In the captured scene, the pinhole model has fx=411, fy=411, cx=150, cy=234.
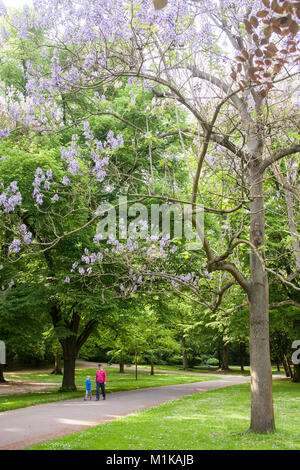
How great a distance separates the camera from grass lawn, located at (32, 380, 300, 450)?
7176 mm

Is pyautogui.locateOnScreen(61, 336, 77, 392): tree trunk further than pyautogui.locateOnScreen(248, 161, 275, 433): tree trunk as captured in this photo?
Yes

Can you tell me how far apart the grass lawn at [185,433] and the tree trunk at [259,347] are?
13.5 inches

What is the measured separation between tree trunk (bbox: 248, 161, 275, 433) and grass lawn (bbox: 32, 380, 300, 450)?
0.34 m

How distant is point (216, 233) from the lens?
55.7 feet

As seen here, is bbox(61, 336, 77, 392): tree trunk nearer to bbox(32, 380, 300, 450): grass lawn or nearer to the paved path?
the paved path

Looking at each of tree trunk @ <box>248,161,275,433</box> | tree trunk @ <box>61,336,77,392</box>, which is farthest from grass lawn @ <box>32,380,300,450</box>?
tree trunk @ <box>61,336,77,392</box>

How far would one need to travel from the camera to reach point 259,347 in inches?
307

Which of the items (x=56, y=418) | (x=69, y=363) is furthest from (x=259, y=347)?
(x=69, y=363)

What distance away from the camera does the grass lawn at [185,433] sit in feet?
23.5

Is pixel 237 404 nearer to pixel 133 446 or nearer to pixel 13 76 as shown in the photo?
pixel 133 446

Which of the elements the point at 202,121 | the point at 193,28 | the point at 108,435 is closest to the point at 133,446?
the point at 108,435

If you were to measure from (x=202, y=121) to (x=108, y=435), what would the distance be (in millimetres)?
6308

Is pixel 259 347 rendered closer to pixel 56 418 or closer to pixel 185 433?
pixel 185 433

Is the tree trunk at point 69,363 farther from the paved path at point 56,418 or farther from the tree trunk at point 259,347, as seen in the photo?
the tree trunk at point 259,347
